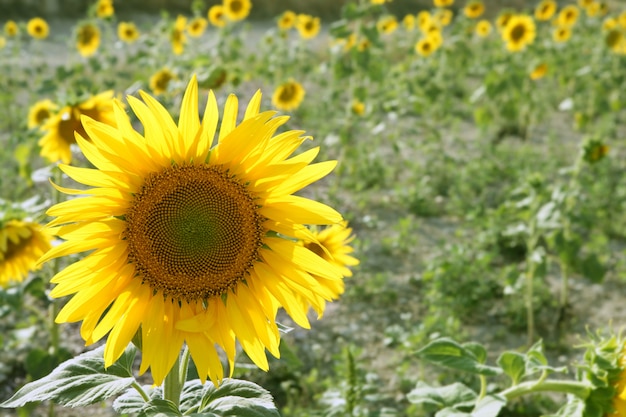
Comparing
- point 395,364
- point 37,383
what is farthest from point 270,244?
point 395,364

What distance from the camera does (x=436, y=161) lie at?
5.07 m

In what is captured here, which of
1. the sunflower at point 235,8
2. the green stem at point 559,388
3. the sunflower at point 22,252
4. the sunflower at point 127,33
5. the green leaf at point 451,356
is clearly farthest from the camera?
the sunflower at point 127,33

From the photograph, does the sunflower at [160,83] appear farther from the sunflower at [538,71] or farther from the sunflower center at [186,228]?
the sunflower at [538,71]

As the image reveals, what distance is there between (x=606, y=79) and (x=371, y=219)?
3.20 meters

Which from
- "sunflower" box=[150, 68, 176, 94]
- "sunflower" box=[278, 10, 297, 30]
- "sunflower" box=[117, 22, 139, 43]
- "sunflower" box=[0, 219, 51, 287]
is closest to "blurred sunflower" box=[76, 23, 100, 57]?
"sunflower" box=[117, 22, 139, 43]

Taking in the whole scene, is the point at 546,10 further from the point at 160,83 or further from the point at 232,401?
the point at 232,401

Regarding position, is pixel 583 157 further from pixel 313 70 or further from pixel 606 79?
pixel 313 70

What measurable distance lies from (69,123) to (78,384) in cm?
141

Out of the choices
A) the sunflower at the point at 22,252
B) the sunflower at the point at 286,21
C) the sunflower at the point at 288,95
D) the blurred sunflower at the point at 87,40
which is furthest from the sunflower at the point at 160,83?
the sunflower at the point at 286,21

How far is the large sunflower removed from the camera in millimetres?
1177

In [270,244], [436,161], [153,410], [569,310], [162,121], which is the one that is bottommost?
[569,310]

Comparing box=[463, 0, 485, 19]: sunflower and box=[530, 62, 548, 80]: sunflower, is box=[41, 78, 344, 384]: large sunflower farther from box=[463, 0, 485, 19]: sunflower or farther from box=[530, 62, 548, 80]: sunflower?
box=[463, 0, 485, 19]: sunflower

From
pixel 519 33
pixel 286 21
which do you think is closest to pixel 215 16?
pixel 286 21

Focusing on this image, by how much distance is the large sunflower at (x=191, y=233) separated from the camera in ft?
3.86
